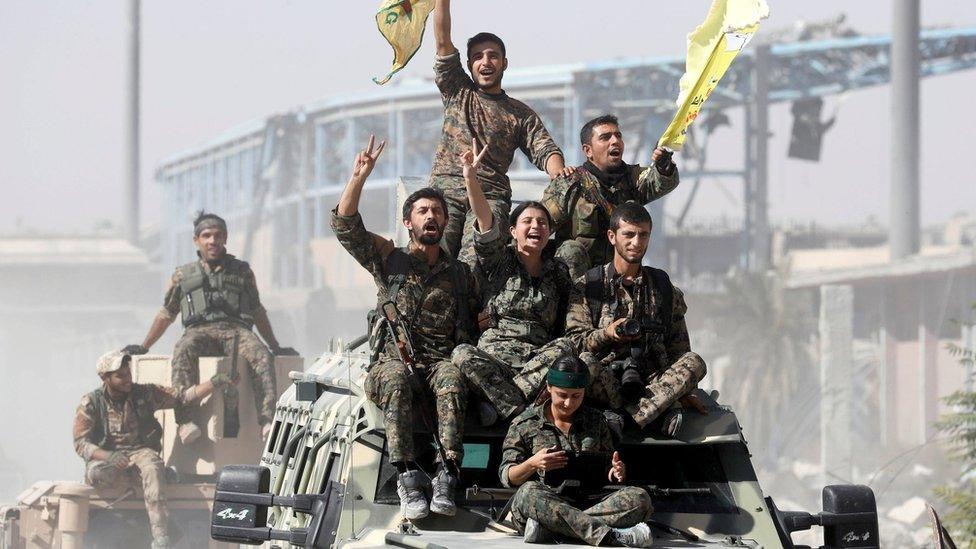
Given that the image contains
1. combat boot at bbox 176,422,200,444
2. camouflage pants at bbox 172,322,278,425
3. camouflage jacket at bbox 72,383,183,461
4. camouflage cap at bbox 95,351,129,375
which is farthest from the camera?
camouflage pants at bbox 172,322,278,425

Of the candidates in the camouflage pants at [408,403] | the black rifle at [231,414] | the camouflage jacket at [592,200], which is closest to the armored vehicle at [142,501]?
the black rifle at [231,414]

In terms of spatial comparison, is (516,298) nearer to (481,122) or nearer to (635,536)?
(635,536)

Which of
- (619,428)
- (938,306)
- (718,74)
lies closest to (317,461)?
(619,428)

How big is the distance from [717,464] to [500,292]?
59.8 inches

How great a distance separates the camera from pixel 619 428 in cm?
912

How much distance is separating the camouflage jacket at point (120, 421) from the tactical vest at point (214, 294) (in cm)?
103

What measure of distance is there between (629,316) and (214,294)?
8.17m

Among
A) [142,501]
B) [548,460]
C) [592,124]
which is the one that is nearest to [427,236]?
[548,460]

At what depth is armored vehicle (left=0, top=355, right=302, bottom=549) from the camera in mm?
15648

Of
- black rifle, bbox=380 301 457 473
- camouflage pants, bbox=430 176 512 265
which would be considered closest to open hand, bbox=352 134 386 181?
black rifle, bbox=380 301 457 473

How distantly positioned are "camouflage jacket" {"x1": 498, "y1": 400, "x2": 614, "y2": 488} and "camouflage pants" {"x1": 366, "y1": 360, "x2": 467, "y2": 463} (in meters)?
0.26

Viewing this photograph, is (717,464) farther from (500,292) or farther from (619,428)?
(500,292)

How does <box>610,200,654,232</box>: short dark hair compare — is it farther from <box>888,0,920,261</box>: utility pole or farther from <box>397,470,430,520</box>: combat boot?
<box>888,0,920,261</box>: utility pole

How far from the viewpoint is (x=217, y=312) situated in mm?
17297
